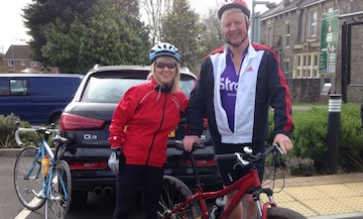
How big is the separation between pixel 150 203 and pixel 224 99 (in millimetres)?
1079

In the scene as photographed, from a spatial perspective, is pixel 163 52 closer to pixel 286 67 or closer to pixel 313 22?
pixel 313 22

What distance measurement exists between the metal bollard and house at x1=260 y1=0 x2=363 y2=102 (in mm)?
14429

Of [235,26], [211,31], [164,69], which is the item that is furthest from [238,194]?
[211,31]

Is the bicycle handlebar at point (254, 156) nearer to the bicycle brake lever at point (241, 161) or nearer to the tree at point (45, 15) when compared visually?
the bicycle brake lever at point (241, 161)

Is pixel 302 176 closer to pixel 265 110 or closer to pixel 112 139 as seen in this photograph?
pixel 265 110

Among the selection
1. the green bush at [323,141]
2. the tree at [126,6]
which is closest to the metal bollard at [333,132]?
the green bush at [323,141]

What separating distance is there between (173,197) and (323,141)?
3.12m

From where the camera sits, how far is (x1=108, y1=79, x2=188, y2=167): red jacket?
2.81m

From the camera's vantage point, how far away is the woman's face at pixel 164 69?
2918 millimetres

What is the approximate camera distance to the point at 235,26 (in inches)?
106

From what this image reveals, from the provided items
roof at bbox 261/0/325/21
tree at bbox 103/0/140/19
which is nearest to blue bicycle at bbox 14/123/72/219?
tree at bbox 103/0/140/19

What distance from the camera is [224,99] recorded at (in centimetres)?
278

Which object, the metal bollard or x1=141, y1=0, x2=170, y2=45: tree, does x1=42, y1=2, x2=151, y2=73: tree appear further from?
the metal bollard

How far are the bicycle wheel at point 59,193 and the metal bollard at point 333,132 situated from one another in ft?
12.1
